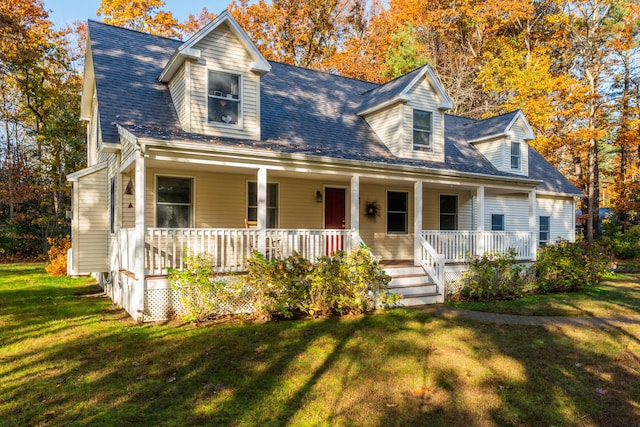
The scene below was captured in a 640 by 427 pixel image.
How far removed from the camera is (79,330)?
7.14 metres

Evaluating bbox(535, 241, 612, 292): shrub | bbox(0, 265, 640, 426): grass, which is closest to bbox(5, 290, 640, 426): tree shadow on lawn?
bbox(0, 265, 640, 426): grass

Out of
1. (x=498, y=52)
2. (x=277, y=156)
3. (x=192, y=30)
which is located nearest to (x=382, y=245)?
(x=277, y=156)

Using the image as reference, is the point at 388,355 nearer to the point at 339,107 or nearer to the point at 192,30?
the point at 339,107

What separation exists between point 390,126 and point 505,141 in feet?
17.7

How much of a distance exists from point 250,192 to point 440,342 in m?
6.53

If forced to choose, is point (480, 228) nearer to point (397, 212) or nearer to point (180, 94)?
point (397, 212)

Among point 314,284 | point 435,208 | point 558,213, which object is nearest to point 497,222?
point 558,213

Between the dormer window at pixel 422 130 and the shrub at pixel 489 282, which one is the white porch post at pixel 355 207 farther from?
the dormer window at pixel 422 130

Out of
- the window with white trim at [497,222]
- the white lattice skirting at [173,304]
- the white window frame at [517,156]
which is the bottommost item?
the white lattice skirting at [173,304]

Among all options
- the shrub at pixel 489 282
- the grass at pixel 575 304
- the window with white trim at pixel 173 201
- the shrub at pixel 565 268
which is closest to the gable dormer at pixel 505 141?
the shrub at pixel 565 268

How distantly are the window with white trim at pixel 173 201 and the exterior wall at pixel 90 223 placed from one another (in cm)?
241

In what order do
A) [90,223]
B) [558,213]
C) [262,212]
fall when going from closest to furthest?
[262,212] → [90,223] → [558,213]

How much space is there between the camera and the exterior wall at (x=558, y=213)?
18.5 meters

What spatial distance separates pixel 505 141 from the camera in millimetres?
15727
